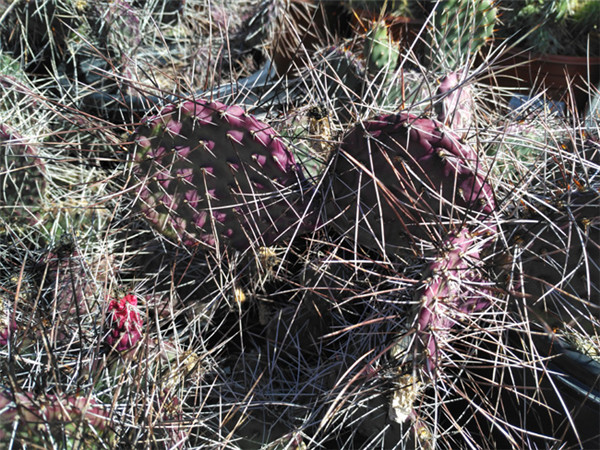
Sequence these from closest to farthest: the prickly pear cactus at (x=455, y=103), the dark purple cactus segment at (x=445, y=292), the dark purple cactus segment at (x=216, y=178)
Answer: the dark purple cactus segment at (x=445, y=292) → the dark purple cactus segment at (x=216, y=178) → the prickly pear cactus at (x=455, y=103)

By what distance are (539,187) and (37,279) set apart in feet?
3.66

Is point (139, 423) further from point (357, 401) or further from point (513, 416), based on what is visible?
point (513, 416)

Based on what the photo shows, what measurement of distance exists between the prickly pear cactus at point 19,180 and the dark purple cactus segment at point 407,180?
77 centimetres

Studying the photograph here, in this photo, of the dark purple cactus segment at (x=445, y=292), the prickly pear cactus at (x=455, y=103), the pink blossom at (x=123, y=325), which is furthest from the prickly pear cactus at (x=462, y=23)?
the pink blossom at (x=123, y=325)

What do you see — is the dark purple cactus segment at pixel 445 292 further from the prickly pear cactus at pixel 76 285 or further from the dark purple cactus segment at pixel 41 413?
the prickly pear cactus at pixel 76 285

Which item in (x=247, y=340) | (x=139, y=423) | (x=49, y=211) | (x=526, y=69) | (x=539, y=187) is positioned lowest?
(x=247, y=340)

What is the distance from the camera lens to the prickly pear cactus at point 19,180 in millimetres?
1289

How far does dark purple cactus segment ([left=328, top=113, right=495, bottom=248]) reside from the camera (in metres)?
0.91

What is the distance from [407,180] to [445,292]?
0.71ft

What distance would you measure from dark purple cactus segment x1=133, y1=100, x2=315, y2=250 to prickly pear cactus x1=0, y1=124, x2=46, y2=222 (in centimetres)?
35

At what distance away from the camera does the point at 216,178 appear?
110 centimetres

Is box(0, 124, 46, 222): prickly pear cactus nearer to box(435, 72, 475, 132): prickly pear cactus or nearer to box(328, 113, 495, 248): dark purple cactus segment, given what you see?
box(328, 113, 495, 248): dark purple cactus segment

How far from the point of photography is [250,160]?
106 centimetres

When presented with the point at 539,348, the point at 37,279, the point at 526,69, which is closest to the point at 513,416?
the point at 539,348
